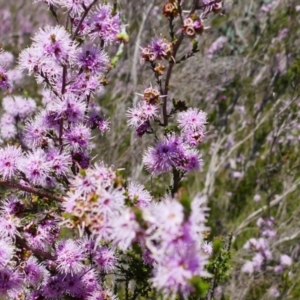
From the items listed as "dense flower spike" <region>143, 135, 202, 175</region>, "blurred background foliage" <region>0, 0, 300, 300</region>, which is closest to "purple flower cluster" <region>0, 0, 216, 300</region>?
"dense flower spike" <region>143, 135, 202, 175</region>

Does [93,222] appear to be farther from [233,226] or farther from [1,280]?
[233,226]

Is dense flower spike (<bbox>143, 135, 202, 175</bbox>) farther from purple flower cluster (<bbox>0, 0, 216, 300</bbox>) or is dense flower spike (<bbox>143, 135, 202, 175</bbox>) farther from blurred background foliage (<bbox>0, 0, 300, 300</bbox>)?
blurred background foliage (<bbox>0, 0, 300, 300</bbox>)

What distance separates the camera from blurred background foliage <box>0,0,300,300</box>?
489 cm

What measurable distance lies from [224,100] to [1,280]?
5449mm

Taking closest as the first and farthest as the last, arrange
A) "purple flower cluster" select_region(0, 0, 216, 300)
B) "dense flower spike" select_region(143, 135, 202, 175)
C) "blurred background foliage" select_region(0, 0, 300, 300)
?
"purple flower cluster" select_region(0, 0, 216, 300) → "dense flower spike" select_region(143, 135, 202, 175) → "blurred background foliage" select_region(0, 0, 300, 300)

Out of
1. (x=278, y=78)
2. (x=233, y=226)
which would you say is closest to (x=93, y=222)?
(x=233, y=226)

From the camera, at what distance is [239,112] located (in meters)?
7.08

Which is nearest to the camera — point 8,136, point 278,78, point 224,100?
point 8,136

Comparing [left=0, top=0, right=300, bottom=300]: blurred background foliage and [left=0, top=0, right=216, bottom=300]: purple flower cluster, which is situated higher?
[left=0, top=0, right=300, bottom=300]: blurred background foliage

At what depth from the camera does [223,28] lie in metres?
7.04

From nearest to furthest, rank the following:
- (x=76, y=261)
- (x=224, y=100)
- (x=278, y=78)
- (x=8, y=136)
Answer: (x=76, y=261) < (x=8, y=136) < (x=278, y=78) < (x=224, y=100)

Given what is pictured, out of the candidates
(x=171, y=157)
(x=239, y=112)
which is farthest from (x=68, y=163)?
(x=239, y=112)

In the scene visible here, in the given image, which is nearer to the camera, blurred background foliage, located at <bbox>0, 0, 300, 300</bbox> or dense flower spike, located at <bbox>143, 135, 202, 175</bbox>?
→ dense flower spike, located at <bbox>143, 135, 202, 175</bbox>

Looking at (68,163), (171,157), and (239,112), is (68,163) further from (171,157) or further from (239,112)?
(239,112)
